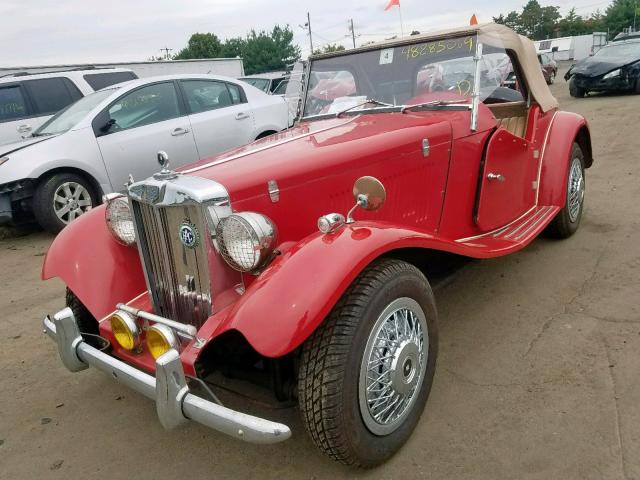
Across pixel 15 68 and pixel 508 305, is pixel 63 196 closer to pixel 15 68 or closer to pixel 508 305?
pixel 508 305

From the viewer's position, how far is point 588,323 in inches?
124

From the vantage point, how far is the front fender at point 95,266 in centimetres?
261

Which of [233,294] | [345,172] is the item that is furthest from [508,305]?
[233,294]

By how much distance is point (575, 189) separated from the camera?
14.8ft

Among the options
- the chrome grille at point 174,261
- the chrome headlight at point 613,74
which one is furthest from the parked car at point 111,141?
the chrome headlight at point 613,74

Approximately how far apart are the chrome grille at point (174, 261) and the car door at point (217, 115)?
438 centimetres

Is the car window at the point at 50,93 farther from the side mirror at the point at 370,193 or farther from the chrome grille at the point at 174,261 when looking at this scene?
the side mirror at the point at 370,193

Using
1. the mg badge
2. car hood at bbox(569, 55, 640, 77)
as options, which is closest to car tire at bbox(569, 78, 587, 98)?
car hood at bbox(569, 55, 640, 77)

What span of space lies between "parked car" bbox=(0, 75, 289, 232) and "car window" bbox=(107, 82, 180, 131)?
0.5 inches

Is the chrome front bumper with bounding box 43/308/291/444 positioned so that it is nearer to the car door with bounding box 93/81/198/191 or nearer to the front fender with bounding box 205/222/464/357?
the front fender with bounding box 205/222/464/357

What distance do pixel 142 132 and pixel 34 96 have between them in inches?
110

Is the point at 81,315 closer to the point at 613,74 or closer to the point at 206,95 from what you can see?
the point at 206,95

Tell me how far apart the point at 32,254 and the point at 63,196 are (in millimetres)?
788

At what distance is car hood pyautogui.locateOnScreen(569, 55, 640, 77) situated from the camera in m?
13.5
